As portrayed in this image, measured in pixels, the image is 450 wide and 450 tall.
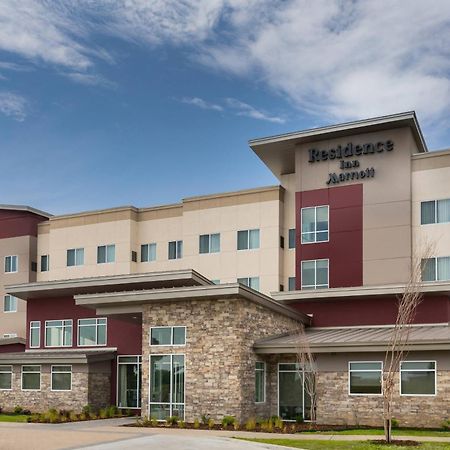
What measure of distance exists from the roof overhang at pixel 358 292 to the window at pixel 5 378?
46.4 feet

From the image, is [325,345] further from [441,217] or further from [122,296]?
[441,217]

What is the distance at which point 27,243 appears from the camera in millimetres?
49094

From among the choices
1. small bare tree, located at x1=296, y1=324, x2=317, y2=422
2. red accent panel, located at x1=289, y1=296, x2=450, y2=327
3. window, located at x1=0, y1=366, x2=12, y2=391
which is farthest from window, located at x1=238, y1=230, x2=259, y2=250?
window, located at x1=0, y1=366, x2=12, y2=391

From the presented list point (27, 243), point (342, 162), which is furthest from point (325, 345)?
point (27, 243)

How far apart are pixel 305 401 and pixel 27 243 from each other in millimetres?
26664

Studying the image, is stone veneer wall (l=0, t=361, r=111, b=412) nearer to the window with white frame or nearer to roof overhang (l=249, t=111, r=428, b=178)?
the window with white frame

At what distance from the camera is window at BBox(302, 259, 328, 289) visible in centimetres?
3762

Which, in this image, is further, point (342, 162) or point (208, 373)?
point (342, 162)

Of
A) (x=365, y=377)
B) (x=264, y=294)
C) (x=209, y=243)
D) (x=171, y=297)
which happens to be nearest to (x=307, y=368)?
(x=365, y=377)

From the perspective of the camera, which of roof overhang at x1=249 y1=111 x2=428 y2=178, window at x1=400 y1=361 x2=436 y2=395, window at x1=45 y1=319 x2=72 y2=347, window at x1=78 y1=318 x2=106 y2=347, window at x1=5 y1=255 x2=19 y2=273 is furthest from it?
window at x1=5 y1=255 x2=19 y2=273

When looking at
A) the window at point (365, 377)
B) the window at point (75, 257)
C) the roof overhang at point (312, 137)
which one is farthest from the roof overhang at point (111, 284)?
the roof overhang at point (312, 137)

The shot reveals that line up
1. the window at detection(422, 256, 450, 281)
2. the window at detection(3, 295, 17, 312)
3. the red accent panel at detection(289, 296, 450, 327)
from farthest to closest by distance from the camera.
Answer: the window at detection(3, 295, 17, 312) < the window at detection(422, 256, 450, 281) < the red accent panel at detection(289, 296, 450, 327)

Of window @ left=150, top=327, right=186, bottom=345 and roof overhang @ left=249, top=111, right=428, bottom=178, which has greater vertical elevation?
roof overhang @ left=249, top=111, right=428, bottom=178

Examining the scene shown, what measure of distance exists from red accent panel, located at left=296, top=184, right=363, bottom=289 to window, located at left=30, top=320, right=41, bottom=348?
1482 cm
